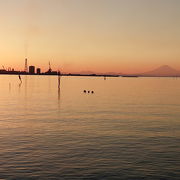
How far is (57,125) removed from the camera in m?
39.6

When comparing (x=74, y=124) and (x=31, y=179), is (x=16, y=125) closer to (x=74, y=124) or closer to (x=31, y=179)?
(x=74, y=124)

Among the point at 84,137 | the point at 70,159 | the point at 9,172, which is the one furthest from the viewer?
the point at 84,137

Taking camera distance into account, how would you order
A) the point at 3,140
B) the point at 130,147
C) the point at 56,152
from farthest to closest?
the point at 3,140 < the point at 130,147 < the point at 56,152

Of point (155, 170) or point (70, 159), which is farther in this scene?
point (70, 159)

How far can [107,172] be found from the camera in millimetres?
20609

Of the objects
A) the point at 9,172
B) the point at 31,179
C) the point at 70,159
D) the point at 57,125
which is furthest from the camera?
the point at 57,125

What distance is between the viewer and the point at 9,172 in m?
20.3

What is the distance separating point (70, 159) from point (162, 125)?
2095 cm

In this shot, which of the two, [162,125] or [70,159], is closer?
[70,159]

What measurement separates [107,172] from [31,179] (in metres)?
5.53

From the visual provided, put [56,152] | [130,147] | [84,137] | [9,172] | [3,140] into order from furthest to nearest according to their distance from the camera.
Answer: [84,137] < [3,140] < [130,147] < [56,152] < [9,172]

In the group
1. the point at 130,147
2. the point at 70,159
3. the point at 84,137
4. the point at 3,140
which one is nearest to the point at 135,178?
the point at 70,159

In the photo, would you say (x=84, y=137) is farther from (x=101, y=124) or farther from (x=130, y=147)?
(x=101, y=124)

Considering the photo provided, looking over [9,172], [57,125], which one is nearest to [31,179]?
[9,172]
